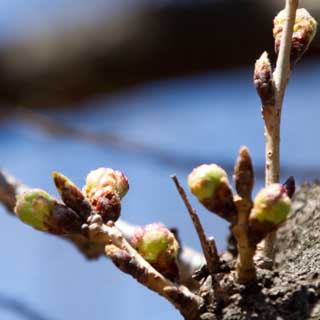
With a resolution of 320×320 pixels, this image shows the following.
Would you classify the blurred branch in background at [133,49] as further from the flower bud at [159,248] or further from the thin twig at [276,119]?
the flower bud at [159,248]

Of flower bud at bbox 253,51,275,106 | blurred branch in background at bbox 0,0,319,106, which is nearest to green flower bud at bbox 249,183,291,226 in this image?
flower bud at bbox 253,51,275,106

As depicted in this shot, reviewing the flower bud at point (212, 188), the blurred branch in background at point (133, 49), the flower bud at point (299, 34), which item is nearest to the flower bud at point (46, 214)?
the flower bud at point (212, 188)

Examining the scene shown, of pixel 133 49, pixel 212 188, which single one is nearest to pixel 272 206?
pixel 212 188

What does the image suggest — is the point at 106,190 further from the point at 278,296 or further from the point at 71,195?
the point at 278,296

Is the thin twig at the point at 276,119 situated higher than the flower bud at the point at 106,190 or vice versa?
the thin twig at the point at 276,119

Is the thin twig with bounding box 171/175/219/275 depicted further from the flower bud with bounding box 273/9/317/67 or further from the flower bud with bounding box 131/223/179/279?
the flower bud with bounding box 273/9/317/67

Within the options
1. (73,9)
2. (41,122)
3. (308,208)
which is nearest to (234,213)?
(308,208)

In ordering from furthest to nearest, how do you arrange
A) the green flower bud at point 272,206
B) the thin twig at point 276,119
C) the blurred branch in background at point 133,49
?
the blurred branch in background at point 133,49 → the thin twig at point 276,119 → the green flower bud at point 272,206

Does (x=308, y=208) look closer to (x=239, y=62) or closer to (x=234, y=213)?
(x=234, y=213)
